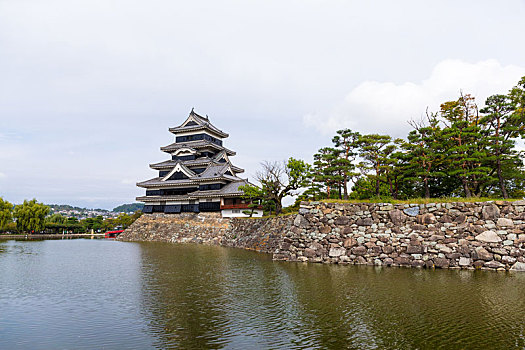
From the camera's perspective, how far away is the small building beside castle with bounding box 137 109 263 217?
34.2 metres

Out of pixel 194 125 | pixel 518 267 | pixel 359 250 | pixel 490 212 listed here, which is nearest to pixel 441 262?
pixel 518 267

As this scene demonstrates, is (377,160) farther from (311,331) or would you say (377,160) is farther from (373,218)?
(311,331)

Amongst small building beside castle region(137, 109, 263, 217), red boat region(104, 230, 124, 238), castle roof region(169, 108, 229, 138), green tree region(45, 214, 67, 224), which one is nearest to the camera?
small building beside castle region(137, 109, 263, 217)

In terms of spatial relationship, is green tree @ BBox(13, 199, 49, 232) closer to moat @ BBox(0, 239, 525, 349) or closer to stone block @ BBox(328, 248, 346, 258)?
moat @ BBox(0, 239, 525, 349)

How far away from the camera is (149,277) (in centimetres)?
1228

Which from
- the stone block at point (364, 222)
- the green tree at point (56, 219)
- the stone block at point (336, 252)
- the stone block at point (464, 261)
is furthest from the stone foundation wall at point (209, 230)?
the green tree at point (56, 219)

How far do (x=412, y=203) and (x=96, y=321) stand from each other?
44.7 feet

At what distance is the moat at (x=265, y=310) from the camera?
5820 millimetres

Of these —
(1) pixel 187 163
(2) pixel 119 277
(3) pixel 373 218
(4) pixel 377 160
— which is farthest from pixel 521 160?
(1) pixel 187 163

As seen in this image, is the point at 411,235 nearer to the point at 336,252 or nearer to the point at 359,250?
the point at 359,250

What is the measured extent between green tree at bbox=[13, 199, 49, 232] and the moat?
129ft

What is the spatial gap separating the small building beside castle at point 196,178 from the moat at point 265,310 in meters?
20.7

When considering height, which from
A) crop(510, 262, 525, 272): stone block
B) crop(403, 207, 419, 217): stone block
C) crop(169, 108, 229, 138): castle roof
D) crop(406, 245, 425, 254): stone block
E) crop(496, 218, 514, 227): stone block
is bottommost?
crop(510, 262, 525, 272): stone block

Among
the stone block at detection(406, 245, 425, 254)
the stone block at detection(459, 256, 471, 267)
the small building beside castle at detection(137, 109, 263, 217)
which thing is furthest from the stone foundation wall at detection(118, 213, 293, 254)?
the stone block at detection(459, 256, 471, 267)
